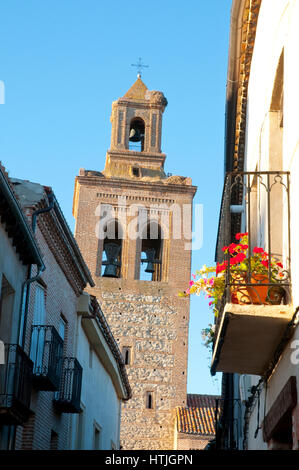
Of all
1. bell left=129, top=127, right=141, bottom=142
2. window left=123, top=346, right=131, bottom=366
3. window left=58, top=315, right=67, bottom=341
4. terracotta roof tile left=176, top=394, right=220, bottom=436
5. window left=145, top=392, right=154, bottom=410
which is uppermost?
bell left=129, top=127, right=141, bottom=142

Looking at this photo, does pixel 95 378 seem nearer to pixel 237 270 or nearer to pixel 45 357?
pixel 45 357

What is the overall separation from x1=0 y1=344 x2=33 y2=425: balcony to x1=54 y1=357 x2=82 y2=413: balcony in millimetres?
3194

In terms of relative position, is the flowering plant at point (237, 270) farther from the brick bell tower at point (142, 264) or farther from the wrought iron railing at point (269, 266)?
the brick bell tower at point (142, 264)

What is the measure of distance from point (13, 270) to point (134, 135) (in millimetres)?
35500

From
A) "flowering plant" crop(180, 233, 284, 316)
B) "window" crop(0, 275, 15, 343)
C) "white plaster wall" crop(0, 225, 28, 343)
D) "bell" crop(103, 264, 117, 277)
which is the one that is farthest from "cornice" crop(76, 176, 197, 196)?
"flowering plant" crop(180, 233, 284, 316)

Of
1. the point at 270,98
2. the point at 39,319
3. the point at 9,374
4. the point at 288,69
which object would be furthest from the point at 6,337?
the point at 288,69

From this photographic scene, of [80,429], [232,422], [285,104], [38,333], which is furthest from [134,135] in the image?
[285,104]

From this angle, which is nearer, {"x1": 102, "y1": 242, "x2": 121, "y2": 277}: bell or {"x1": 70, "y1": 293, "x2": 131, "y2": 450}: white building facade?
{"x1": 70, "y1": 293, "x2": 131, "y2": 450}: white building facade

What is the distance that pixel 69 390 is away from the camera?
14.6 metres

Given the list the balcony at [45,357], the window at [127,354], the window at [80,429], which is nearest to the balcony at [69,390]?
the balcony at [45,357]

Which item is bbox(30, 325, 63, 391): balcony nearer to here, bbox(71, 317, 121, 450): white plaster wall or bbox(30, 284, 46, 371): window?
bbox(30, 284, 46, 371): window

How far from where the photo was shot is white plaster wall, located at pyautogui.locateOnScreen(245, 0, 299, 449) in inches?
250

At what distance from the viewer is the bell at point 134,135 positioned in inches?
1817
